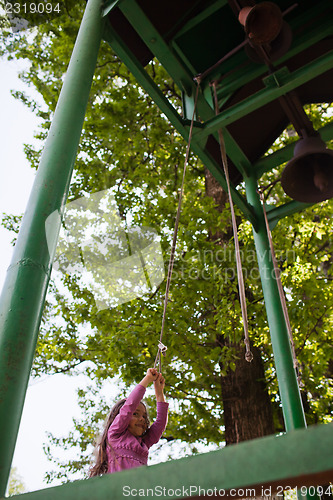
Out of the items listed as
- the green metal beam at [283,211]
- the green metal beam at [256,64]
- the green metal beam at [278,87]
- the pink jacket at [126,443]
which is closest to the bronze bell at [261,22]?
the green metal beam at [278,87]

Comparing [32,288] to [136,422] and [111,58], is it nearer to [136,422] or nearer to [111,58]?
[136,422]

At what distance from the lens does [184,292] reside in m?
6.00

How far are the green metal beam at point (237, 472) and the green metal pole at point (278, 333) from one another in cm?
272

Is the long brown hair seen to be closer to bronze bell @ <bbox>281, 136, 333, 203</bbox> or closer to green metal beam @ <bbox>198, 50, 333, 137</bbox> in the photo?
bronze bell @ <bbox>281, 136, 333, 203</bbox>

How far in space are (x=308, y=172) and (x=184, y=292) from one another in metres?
3.08

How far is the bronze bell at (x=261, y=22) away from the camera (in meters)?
2.82

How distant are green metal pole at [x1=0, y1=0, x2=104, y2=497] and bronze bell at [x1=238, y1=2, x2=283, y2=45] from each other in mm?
1232

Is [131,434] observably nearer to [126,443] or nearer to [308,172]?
[126,443]

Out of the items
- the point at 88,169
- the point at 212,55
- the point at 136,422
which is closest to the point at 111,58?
the point at 88,169

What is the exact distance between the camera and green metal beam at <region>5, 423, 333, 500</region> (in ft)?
2.00

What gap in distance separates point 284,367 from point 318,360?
3.29 m

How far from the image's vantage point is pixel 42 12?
7027 millimetres

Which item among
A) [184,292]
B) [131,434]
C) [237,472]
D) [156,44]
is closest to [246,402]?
[184,292]

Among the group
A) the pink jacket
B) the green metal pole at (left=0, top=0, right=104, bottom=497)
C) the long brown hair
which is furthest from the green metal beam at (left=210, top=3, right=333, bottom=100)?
the long brown hair
